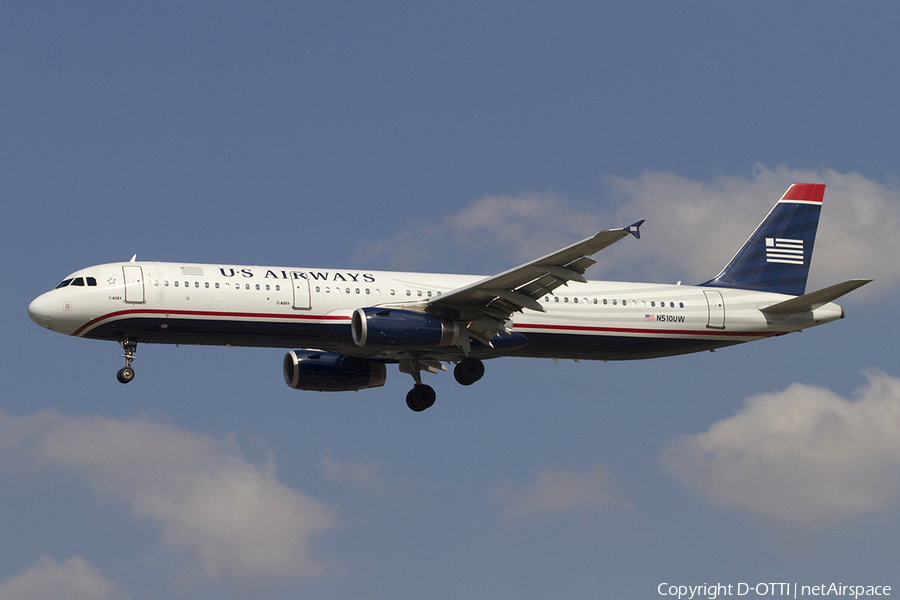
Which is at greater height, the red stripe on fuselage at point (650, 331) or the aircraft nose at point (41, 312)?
the aircraft nose at point (41, 312)

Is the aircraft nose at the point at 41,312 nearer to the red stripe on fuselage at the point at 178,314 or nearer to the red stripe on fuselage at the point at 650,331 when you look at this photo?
the red stripe on fuselage at the point at 178,314

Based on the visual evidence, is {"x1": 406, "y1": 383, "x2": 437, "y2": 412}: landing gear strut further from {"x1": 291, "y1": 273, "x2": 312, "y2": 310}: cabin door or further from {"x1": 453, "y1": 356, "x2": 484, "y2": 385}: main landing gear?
{"x1": 291, "y1": 273, "x2": 312, "y2": 310}: cabin door

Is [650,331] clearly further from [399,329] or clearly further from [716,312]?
[399,329]

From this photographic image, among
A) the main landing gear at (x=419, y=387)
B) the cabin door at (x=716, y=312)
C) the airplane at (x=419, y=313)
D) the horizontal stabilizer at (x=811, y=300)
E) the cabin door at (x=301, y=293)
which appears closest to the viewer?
the airplane at (x=419, y=313)

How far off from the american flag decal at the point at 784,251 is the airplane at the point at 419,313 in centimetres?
50

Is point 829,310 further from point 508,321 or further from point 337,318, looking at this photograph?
point 337,318

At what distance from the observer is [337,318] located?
1442 inches

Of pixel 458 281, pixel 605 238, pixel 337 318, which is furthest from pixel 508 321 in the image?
pixel 605 238

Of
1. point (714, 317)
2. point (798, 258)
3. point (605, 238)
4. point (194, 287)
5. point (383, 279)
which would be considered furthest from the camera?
point (798, 258)

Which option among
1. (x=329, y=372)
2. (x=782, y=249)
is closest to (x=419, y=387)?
(x=329, y=372)

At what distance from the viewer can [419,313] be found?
3650cm

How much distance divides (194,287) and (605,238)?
1322cm

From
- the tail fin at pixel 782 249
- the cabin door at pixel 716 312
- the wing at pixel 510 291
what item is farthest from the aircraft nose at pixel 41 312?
the tail fin at pixel 782 249

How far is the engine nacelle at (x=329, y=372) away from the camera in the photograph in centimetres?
4181
